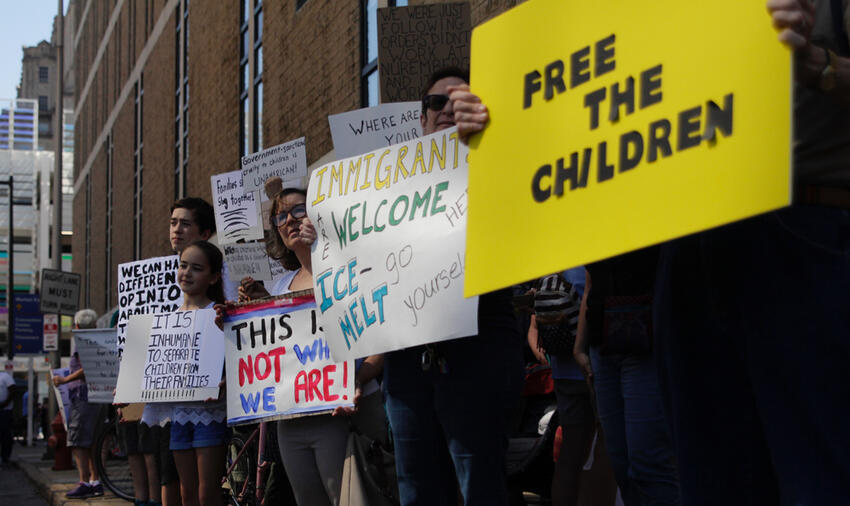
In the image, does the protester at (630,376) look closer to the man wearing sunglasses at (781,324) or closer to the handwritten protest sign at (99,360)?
the man wearing sunglasses at (781,324)

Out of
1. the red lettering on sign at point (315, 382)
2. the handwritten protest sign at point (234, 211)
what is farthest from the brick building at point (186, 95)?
the red lettering on sign at point (315, 382)

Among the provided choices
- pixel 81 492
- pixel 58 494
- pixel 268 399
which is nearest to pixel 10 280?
pixel 58 494

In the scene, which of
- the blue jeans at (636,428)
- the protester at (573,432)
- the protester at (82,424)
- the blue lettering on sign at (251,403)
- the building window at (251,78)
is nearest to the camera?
the blue jeans at (636,428)

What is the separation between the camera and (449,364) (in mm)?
3119

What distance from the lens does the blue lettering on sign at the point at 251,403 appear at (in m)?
4.43

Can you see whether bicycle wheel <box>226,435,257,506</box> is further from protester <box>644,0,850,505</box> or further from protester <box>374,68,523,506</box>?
protester <box>644,0,850,505</box>

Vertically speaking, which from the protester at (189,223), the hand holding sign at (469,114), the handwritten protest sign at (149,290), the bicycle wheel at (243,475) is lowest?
the bicycle wheel at (243,475)

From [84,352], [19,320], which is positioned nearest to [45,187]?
[19,320]

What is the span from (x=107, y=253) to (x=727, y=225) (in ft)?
108

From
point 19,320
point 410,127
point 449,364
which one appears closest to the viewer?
point 449,364

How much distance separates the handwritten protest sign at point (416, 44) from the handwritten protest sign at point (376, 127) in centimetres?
11

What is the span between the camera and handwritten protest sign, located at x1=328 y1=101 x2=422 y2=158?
5539 mm

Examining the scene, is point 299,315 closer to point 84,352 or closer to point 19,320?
point 84,352

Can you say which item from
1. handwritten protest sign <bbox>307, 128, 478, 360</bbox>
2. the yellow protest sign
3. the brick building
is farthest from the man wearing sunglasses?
the brick building
